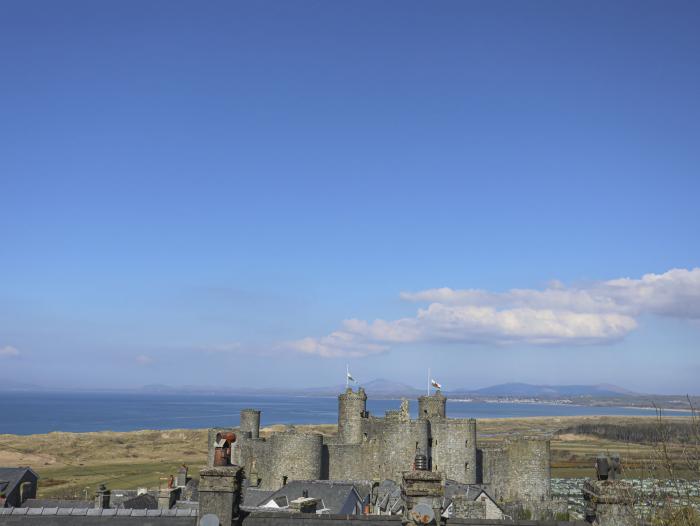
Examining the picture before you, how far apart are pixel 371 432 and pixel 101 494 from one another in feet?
62.8

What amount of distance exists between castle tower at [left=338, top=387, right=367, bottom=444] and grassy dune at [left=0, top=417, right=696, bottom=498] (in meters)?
22.4

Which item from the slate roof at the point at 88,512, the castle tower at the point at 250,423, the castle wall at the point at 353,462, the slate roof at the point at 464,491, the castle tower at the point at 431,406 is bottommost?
the slate roof at the point at 464,491

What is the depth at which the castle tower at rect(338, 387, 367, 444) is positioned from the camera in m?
43.5

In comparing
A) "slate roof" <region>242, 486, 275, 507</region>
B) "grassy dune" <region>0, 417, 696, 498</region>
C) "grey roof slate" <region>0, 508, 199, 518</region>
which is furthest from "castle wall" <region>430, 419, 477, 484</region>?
"grey roof slate" <region>0, 508, 199, 518</region>

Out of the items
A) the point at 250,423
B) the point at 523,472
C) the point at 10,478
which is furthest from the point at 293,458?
the point at 10,478

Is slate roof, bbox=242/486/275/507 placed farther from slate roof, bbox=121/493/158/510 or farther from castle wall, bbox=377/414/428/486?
castle wall, bbox=377/414/428/486

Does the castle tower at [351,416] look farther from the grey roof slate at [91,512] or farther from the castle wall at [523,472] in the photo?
the grey roof slate at [91,512]

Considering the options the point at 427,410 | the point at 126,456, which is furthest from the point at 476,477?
the point at 126,456

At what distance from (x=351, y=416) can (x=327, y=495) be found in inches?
487

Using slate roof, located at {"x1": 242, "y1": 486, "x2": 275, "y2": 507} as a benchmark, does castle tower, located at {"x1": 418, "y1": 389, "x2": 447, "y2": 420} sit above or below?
above

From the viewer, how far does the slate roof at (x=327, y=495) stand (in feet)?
100

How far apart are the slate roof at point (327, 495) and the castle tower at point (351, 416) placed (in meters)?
9.88

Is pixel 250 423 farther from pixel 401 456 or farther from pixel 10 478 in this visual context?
pixel 10 478

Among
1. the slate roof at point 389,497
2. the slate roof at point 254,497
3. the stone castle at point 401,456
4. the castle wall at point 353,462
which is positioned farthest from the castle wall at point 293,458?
the slate roof at point 254,497
